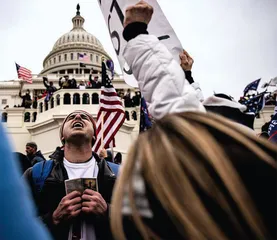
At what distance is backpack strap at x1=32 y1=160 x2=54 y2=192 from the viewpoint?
6.85 feet

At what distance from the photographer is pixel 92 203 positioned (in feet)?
6.41

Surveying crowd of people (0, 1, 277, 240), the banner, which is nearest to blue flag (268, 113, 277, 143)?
the banner

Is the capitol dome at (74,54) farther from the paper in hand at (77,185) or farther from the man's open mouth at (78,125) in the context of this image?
the paper in hand at (77,185)

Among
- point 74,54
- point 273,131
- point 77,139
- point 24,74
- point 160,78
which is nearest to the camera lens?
point 160,78

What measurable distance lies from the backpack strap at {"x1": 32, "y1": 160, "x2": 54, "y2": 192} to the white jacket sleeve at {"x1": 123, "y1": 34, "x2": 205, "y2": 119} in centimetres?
95

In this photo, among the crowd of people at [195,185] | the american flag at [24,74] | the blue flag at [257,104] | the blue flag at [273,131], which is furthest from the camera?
the american flag at [24,74]

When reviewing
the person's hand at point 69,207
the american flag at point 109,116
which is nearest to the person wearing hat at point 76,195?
the person's hand at point 69,207

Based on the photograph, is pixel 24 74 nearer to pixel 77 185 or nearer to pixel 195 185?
pixel 77 185

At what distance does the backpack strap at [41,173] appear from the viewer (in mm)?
2088

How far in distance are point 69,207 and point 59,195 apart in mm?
198

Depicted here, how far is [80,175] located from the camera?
2.23 metres

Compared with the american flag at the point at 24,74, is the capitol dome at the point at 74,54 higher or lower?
higher

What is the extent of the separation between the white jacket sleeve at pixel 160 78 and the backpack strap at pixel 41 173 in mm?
947

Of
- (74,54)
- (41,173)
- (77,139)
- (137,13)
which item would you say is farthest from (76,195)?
(74,54)
